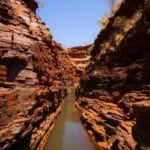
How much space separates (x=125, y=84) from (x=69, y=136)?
8120 mm

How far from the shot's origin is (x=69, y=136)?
2423 cm

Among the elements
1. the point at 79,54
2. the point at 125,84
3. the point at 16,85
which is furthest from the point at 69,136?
the point at 79,54

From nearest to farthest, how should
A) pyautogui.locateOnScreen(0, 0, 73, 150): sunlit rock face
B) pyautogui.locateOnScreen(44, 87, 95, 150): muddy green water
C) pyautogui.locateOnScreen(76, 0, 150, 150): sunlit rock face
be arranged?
pyautogui.locateOnScreen(76, 0, 150, 150): sunlit rock face
pyautogui.locateOnScreen(0, 0, 73, 150): sunlit rock face
pyautogui.locateOnScreen(44, 87, 95, 150): muddy green water

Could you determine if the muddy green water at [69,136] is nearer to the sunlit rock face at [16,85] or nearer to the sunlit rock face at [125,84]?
the sunlit rock face at [125,84]

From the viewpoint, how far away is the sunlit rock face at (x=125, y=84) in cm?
1231

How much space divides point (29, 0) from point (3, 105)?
18699mm

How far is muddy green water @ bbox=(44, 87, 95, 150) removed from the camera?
20297 mm

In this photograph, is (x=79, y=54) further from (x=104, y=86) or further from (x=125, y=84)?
(x=125, y=84)

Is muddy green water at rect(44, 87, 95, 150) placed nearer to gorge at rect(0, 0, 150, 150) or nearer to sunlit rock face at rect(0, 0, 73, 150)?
gorge at rect(0, 0, 150, 150)

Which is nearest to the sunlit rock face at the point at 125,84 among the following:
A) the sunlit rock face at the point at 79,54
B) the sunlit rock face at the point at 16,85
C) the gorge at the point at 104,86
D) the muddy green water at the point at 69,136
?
the gorge at the point at 104,86

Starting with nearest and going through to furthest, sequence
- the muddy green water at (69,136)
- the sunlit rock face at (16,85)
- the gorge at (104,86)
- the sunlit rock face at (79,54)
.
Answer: the gorge at (104,86) < the sunlit rock face at (16,85) < the muddy green water at (69,136) < the sunlit rock face at (79,54)

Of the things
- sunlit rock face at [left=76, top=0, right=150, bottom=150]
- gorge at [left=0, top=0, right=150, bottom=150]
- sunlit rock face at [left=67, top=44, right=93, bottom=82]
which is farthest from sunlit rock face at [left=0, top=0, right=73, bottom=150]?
sunlit rock face at [left=67, top=44, right=93, bottom=82]

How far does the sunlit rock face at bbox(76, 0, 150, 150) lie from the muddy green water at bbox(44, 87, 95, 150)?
1.03 meters

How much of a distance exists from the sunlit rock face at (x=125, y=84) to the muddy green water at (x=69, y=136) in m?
1.03
